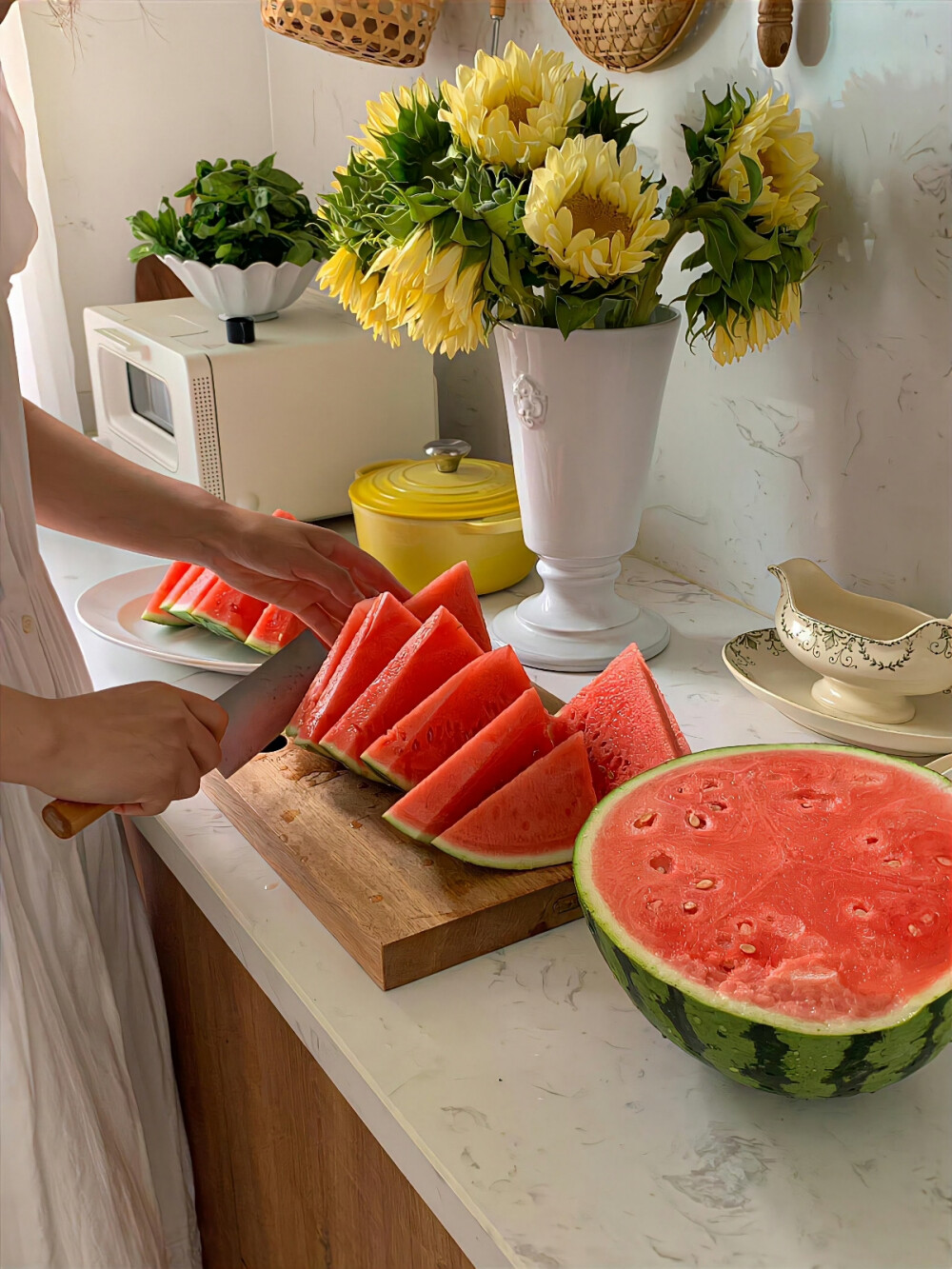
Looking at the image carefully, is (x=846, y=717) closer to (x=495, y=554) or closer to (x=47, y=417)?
(x=495, y=554)

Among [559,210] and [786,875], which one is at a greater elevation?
[559,210]

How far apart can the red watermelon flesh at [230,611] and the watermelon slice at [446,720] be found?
0.40 m

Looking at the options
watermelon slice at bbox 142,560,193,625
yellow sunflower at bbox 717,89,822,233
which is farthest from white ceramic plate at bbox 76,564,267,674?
yellow sunflower at bbox 717,89,822,233

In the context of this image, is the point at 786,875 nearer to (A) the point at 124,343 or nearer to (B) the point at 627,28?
(B) the point at 627,28

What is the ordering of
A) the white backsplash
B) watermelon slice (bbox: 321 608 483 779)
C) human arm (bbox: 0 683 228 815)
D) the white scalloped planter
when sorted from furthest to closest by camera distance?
the white scalloped planter
the white backsplash
watermelon slice (bbox: 321 608 483 779)
human arm (bbox: 0 683 228 815)

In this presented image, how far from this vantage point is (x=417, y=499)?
5.08 feet

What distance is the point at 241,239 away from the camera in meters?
1.77

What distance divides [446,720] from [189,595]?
0.53 meters

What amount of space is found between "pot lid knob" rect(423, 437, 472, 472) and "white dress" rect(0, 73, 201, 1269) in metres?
0.63

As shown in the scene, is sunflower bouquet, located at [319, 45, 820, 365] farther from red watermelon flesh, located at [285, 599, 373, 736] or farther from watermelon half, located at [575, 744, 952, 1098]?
watermelon half, located at [575, 744, 952, 1098]

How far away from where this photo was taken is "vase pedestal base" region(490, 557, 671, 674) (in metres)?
1.39

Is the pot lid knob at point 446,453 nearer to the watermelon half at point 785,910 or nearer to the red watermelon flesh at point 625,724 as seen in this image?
the red watermelon flesh at point 625,724

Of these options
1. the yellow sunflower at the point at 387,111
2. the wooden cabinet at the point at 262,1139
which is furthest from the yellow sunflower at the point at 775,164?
the wooden cabinet at the point at 262,1139

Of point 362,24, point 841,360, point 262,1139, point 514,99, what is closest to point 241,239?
point 362,24
